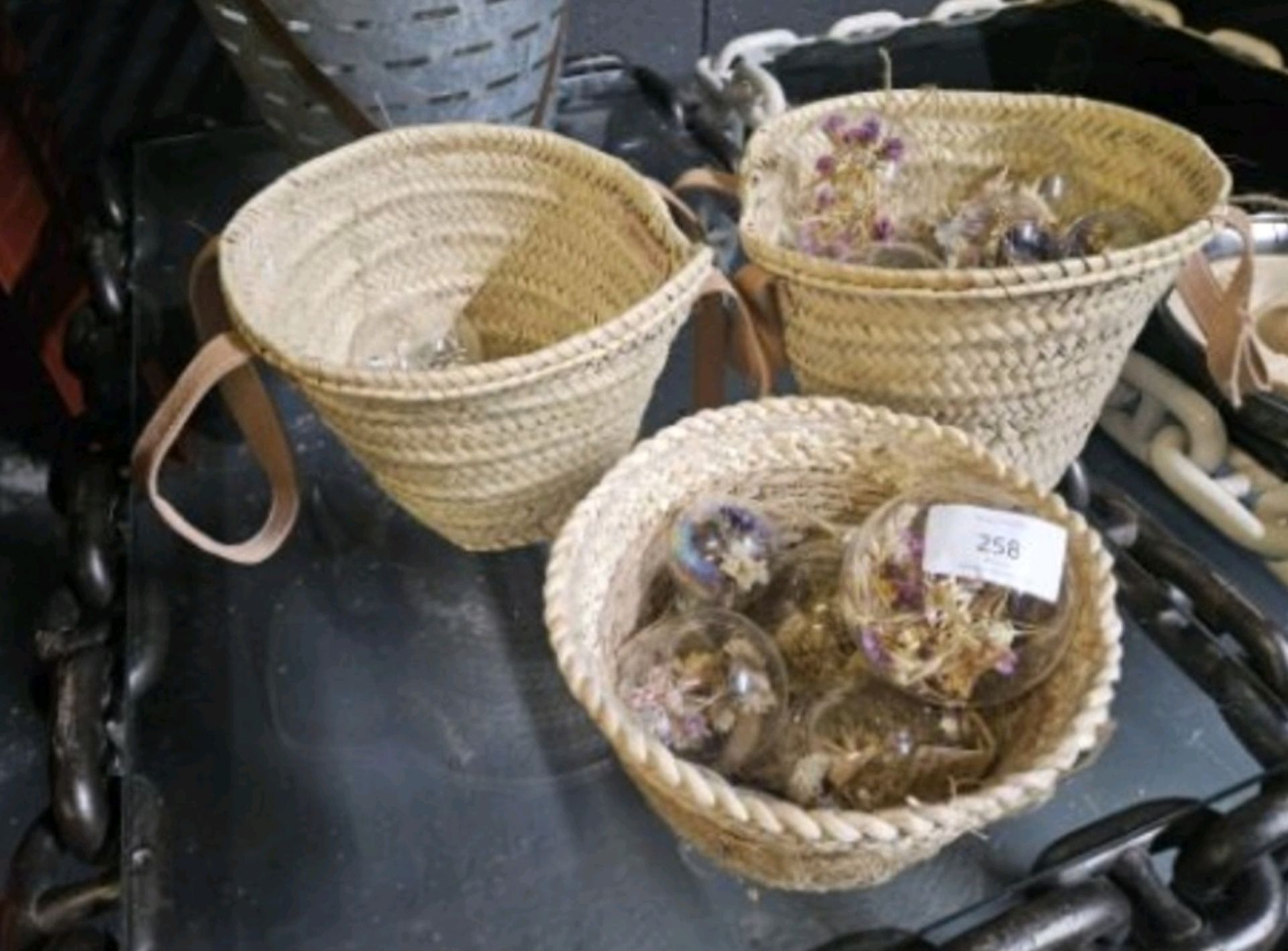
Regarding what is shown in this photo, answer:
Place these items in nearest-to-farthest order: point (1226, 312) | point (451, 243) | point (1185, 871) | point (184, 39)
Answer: point (1185, 871), point (1226, 312), point (451, 243), point (184, 39)

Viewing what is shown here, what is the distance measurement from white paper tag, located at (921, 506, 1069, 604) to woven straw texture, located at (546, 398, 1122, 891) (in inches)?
0.4

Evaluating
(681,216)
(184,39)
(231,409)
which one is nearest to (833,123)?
(681,216)

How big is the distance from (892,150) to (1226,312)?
169mm

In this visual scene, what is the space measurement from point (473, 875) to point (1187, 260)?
368 millimetres

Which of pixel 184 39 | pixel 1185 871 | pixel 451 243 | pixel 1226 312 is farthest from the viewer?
pixel 184 39

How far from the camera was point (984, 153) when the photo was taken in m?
0.56

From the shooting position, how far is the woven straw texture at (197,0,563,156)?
0.56 m

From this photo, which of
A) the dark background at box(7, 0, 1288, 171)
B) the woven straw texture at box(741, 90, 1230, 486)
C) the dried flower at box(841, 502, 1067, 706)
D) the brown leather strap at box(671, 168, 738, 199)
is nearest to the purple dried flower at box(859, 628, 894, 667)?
the dried flower at box(841, 502, 1067, 706)

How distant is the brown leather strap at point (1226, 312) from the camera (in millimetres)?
482

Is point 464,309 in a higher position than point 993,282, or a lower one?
lower

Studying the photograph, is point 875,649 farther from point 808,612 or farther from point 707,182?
point 707,182

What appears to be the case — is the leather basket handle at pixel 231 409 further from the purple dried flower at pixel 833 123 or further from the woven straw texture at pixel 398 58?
the purple dried flower at pixel 833 123

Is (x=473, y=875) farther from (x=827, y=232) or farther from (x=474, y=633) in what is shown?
(x=827, y=232)

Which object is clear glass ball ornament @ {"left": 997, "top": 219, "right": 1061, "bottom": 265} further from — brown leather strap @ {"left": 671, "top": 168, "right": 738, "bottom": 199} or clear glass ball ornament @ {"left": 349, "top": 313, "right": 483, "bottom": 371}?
clear glass ball ornament @ {"left": 349, "top": 313, "right": 483, "bottom": 371}
